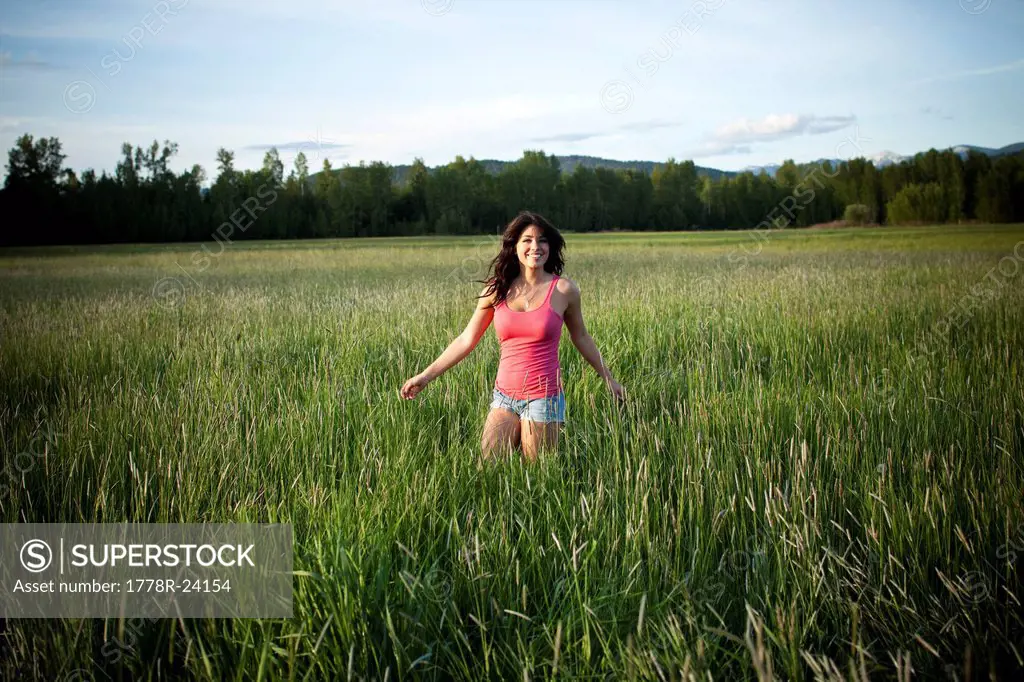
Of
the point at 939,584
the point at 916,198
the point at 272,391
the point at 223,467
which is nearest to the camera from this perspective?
the point at 939,584

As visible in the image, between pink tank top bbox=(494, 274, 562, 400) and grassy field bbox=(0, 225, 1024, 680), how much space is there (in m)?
0.40

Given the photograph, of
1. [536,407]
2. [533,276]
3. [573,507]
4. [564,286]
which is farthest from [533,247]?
[573,507]

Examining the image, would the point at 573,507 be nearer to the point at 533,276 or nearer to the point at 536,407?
the point at 536,407

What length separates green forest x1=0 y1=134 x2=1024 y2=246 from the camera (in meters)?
58.6

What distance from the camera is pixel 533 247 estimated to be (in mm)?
3703

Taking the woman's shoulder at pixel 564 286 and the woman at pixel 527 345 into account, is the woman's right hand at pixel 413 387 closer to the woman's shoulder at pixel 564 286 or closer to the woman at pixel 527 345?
the woman at pixel 527 345

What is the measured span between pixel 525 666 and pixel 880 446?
8.84 feet

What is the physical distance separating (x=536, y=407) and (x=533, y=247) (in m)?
0.94

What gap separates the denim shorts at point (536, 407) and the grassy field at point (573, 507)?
0.22 m

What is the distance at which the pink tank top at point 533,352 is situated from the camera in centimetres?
364

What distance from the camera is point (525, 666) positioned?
1948 millimetres

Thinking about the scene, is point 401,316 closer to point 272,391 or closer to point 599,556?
point 272,391

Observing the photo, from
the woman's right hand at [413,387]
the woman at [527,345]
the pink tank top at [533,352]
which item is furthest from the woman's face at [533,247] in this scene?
the woman's right hand at [413,387]

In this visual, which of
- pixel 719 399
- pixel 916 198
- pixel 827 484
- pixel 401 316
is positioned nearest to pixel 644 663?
pixel 827 484
